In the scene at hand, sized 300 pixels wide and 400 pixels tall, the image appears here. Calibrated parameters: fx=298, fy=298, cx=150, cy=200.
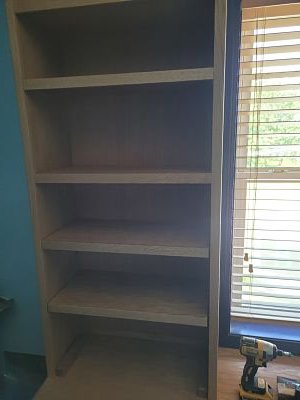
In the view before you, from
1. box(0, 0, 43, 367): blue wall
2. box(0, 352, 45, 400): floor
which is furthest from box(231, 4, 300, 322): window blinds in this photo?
box(0, 352, 45, 400): floor

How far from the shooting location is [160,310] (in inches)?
40.1

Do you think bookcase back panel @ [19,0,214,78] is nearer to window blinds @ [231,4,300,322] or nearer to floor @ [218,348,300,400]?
window blinds @ [231,4,300,322]

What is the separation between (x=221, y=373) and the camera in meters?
1.17

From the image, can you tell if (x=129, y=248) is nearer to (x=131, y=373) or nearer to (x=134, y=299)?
(x=134, y=299)

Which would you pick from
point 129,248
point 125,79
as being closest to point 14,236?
point 129,248

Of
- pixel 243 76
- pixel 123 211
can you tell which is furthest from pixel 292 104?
pixel 123 211

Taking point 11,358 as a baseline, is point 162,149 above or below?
above

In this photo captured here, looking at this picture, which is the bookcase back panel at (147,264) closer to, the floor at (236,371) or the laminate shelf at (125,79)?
the floor at (236,371)

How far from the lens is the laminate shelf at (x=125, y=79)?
33.2 inches

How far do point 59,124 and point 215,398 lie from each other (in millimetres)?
1150

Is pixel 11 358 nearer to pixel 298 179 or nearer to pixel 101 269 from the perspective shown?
pixel 101 269

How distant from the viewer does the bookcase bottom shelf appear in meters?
1.07

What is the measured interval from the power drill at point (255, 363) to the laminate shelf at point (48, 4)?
3.79 ft

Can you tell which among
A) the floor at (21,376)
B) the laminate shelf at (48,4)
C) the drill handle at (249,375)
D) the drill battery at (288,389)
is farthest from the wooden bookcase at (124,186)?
the floor at (21,376)
